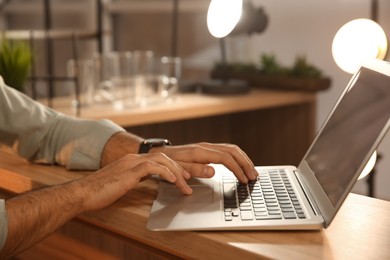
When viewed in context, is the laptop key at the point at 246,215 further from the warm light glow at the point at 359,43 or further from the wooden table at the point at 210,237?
the warm light glow at the point at 359,43

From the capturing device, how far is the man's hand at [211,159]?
1198 mm

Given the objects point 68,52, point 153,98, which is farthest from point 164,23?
Result: point 153,98

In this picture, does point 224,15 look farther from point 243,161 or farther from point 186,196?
point 186,196

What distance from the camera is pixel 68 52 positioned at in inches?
224

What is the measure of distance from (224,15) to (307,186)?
1.25 metres

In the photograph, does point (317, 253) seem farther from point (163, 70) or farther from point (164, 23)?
point (164, 23)

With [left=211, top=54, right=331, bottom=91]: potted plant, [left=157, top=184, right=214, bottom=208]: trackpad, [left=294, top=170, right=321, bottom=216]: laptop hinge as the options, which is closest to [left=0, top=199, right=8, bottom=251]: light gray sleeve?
[left=157, top=184, right=214, bottom=208]: trackpad

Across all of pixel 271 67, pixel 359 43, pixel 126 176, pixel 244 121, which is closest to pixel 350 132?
pixel 126 176

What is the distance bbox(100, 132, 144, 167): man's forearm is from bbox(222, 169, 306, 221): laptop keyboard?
0.77 ft

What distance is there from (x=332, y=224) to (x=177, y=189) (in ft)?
0.96

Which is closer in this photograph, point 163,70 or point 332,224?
point 332,224

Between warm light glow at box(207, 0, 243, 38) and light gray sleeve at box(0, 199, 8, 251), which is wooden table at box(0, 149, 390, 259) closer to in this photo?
light gray sleeve at box(0, 199, 8, 251)

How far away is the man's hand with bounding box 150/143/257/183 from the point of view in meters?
→ 1.20

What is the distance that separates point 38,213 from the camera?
1.05m
